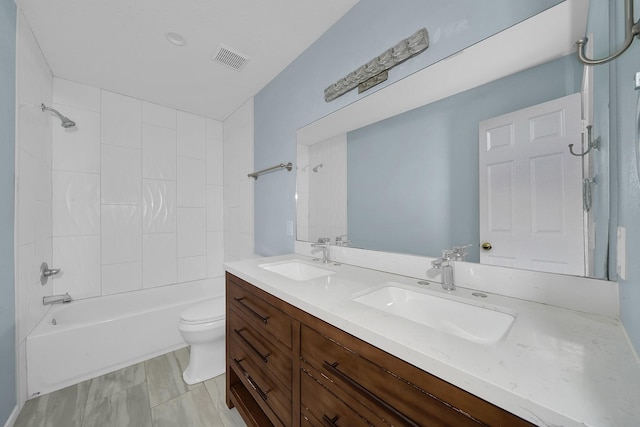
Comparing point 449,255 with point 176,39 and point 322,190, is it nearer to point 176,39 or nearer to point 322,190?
point 322,190

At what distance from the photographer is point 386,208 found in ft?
4.19

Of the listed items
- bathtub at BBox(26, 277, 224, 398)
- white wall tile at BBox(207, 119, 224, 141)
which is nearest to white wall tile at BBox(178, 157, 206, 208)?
white wall tile at BBox(207, 119, 224, 141)

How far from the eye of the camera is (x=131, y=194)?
2.43 m

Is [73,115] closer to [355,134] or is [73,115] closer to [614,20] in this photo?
[355,134]

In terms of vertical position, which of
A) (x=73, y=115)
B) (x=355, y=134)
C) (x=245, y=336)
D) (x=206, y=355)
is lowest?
(x=206, y=355)

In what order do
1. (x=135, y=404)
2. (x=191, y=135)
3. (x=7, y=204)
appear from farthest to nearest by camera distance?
(x=191, y=135), (x=135, y=404), (x=7, y=204)

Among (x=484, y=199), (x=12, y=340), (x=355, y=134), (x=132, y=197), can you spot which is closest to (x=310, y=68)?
(x=355, y=134)

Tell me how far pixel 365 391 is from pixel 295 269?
100 cm

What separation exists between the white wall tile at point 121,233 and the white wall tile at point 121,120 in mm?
651

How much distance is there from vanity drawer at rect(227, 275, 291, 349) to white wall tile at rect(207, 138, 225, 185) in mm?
1967

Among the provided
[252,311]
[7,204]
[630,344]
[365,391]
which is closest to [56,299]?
[7,204]

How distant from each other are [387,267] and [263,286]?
0.61m

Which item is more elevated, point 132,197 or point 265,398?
point 132,197

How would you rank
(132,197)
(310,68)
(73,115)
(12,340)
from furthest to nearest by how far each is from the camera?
(132,197) < (73,115) < (310,68) < (12,340)
